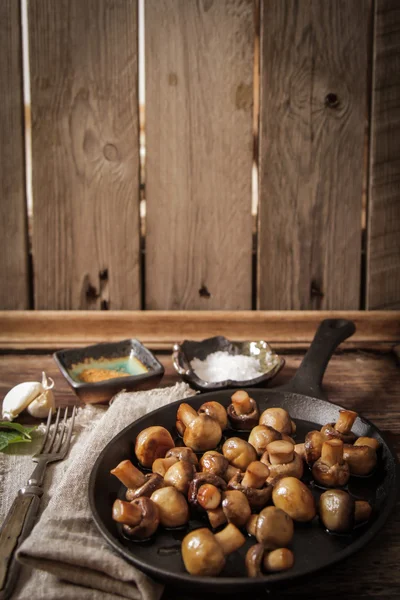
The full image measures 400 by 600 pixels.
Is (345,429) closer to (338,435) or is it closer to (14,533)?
(338,435)

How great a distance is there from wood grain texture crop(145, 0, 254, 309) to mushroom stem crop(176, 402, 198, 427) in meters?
0.67

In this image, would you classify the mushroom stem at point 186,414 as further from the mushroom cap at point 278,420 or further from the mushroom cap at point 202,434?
the mushroom cap at point 278,420

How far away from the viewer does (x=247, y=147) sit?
154 cm

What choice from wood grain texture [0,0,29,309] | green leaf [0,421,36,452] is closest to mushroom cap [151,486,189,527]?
green leaf [0,421,36,452]

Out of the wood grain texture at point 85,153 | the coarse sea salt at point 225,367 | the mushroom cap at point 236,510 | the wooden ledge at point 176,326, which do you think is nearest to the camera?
the mushroom cap at point 236,510

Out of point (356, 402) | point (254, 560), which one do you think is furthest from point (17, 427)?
point (356, 402)

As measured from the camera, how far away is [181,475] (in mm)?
804

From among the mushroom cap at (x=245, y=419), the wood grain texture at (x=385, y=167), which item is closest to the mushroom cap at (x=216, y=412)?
the mushroom cap at (x=245, y=419)

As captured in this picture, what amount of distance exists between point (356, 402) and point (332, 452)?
18.1 inches

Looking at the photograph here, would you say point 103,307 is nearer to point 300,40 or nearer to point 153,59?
point 153,59

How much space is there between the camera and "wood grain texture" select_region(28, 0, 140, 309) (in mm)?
1474

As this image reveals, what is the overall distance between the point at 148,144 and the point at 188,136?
4.4 inches

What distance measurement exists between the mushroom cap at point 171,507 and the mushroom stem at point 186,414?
0.66 feet

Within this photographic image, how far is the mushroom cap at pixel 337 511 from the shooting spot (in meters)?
0.74
